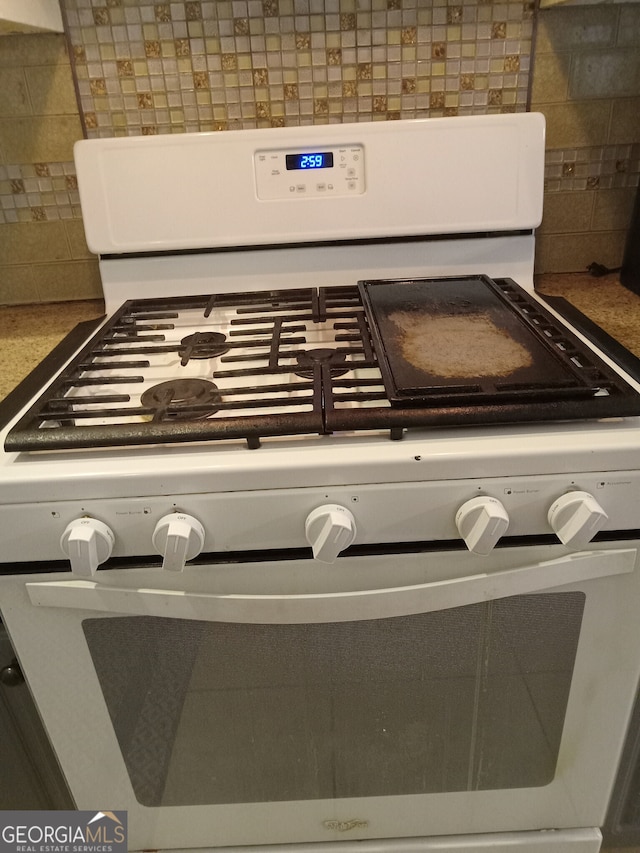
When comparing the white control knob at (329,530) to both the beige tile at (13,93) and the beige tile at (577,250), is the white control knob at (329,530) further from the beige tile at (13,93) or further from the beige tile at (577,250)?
the beige tile at (13,93)

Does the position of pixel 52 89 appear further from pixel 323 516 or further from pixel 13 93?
pixel 323 516

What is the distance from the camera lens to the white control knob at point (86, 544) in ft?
1.90

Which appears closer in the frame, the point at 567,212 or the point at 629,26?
the point at 629,26

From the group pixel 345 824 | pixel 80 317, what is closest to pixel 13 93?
pixel 80 317

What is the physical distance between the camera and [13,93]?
1071 mm

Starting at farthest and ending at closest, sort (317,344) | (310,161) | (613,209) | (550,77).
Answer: (613,209)
(550,77)
(310,161)
(317,344)

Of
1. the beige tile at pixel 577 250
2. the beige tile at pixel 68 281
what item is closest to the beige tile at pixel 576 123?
Answer: the beige tile at pixel 577 250

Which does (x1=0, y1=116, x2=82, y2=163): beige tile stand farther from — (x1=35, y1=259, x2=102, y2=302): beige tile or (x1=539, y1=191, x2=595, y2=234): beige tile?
(x1=539, y1=191, x2=595, y2=234): beige tile

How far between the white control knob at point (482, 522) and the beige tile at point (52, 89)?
1007mm

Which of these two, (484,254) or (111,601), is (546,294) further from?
(111,601)

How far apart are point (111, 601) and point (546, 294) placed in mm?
896

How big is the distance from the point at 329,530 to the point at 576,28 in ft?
3.38

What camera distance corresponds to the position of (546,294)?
111 centimetres

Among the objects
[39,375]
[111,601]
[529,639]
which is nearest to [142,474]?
[111,601]
